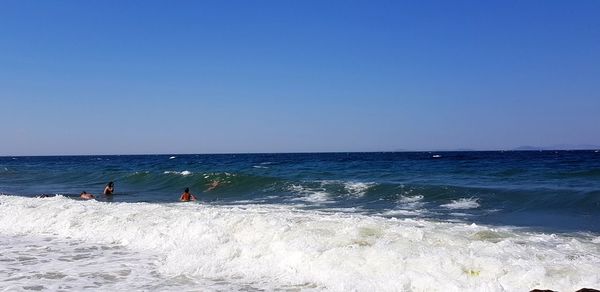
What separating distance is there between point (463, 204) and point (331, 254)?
10.6 m

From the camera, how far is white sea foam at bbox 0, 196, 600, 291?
22.4 feet

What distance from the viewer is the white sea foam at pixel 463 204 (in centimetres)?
1661

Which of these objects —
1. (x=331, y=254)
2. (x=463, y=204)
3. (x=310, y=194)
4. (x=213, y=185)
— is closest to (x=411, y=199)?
(x=463, y=204)

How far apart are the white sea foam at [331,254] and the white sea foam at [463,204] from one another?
564 cm

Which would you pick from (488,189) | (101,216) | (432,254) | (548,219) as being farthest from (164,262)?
(488,189)

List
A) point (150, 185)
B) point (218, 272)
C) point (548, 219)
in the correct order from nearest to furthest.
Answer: point (218, 272)
point (548, 219)
point (150, 185)

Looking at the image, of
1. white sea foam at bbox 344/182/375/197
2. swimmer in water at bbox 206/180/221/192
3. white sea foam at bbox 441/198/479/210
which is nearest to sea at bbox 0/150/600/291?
white sea foam at bbox 441/198/479/210

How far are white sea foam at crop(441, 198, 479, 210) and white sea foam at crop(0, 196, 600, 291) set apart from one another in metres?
5.64

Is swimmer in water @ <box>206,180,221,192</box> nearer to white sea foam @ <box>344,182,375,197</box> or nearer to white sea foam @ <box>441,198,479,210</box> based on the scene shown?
white sea foam @ <box>344,182,375,197</box>

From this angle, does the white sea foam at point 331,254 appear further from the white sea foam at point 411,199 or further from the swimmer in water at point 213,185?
the swimmer in water at point 213,185

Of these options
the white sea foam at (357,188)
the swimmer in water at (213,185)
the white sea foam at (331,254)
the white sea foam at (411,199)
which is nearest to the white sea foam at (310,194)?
the white sea foam at (357,188)

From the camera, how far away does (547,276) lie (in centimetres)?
659

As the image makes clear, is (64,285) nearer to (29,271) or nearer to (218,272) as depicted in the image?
(29,271)

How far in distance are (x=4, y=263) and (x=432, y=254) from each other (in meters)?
6.88
